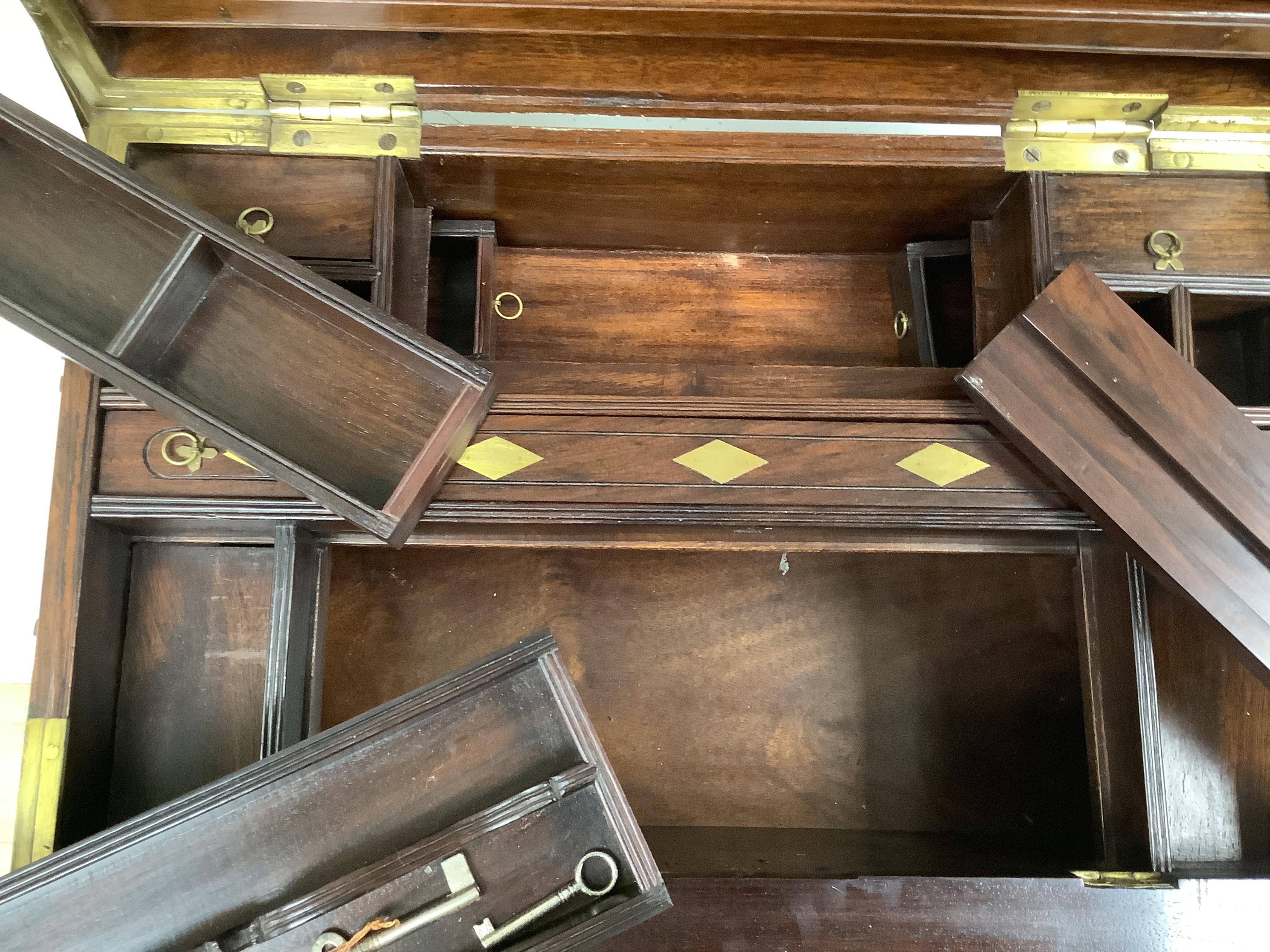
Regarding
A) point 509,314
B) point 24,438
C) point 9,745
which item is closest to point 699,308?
point 509,314

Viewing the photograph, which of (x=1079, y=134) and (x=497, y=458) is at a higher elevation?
(x=1079, y=134)

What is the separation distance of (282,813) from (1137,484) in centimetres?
117

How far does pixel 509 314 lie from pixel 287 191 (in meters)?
0.45

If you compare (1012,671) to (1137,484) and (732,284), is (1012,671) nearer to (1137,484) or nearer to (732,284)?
(1137,484)

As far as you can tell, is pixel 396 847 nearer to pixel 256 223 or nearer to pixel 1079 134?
pixel 256 223

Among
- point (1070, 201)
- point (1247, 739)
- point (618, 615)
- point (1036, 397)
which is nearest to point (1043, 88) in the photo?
point (1070, 201)

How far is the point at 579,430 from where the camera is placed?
1.21 metres

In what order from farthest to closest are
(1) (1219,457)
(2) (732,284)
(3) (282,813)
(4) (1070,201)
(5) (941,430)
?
(2) (732,284)
(4) (1070,201)
(5) (941,430)
(1) (1219,457)
(3) (282,813)

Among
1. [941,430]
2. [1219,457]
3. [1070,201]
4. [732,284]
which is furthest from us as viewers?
A: [732,284]

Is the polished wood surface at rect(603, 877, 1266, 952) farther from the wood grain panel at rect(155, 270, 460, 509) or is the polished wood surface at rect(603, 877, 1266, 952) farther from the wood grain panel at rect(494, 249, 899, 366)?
the wood grain panel at rect(494, 249, 899, 366)

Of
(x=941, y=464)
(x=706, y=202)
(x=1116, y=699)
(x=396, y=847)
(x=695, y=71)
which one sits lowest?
(x=396, y=847)

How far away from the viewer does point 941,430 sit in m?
1.23

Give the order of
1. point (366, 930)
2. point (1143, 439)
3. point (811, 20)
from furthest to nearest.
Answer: point (811, 20), point (1143, 439), point (366, 930)

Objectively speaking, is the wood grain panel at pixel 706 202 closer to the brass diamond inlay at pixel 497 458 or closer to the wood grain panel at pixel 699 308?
the wood grain panel at pixel 699 308
